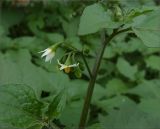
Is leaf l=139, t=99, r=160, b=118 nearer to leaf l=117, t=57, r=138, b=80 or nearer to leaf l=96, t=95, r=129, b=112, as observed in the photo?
leaf l=96, t=95, r=129, b=112

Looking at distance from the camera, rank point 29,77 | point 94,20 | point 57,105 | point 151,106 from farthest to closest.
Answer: point 151,106
point 29,77
point 57,105
point 94,20

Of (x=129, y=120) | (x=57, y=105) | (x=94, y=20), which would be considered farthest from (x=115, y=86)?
(x=94, y=20)

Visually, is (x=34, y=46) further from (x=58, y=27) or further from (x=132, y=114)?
(x=132, y=114)

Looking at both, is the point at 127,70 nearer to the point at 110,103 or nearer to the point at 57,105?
the point at 110,103

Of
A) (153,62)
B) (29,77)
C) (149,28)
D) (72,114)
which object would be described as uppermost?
(149,28)

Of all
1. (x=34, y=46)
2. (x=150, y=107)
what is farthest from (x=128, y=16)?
(x=34, y=46)

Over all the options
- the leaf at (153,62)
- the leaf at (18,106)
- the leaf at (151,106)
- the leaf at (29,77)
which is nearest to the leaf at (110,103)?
the leaf at (151,106)

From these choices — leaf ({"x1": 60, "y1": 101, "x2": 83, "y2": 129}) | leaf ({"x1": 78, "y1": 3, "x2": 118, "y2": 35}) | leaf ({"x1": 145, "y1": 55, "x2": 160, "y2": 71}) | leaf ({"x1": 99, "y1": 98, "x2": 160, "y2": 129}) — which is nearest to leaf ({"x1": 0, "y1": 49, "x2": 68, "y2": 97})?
leaf ({"x1": 60, "y1": 101, "x2": 83, "y2": 129})
